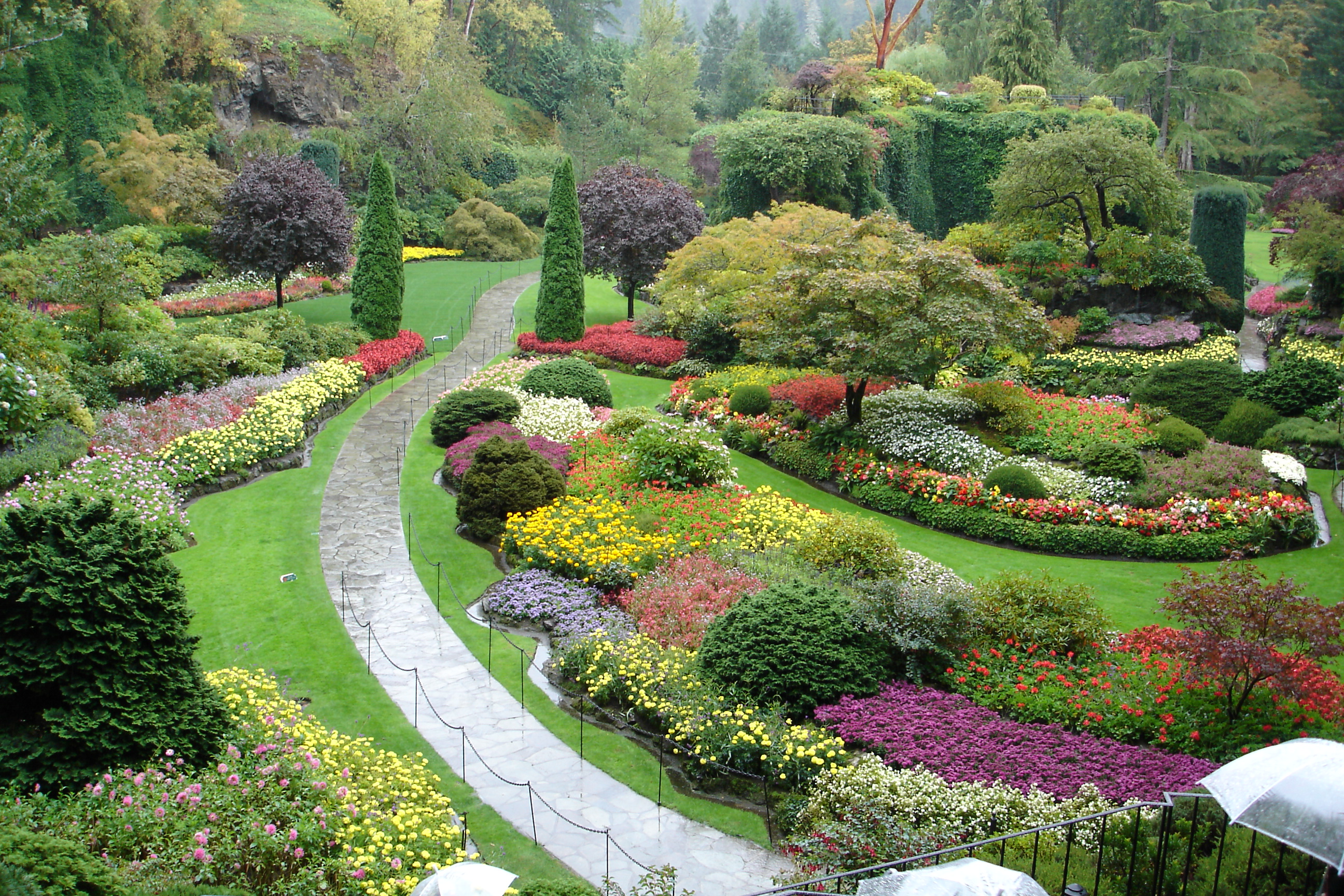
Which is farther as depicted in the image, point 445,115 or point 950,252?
point 445,115

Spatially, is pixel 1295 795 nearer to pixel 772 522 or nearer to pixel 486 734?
pixel 486 734

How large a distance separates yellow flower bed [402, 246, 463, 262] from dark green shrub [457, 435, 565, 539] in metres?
23.0

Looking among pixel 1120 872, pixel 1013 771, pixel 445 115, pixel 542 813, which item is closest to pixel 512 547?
pixel 542 813

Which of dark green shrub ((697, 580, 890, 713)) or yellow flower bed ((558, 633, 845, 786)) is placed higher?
dark green shrub ((697, 580, 890, 713))

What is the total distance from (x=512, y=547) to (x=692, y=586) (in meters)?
3.28

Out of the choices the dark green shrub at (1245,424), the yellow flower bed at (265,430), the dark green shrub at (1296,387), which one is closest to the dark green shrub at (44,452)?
the yellow flower bed at (265,430)

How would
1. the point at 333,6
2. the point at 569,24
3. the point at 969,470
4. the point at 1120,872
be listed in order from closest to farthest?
the point at 1120,872, the point at 969,470, the point at 333,6, the point at 569,24

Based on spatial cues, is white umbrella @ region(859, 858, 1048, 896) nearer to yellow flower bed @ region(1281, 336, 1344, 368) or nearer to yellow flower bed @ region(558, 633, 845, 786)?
yellow flower bed @ region(558, 633, 845, 786)

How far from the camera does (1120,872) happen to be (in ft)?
23.4

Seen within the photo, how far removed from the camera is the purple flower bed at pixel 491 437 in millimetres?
16578

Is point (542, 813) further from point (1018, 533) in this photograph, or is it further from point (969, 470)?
point (969, 470)

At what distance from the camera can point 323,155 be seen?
35.3 meters

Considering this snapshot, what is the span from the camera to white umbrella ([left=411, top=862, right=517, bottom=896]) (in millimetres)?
5074

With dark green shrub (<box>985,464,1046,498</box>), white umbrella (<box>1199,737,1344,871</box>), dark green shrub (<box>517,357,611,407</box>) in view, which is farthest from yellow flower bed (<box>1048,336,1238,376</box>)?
white umbrella (<box>1199,737,1344,871</box>)
